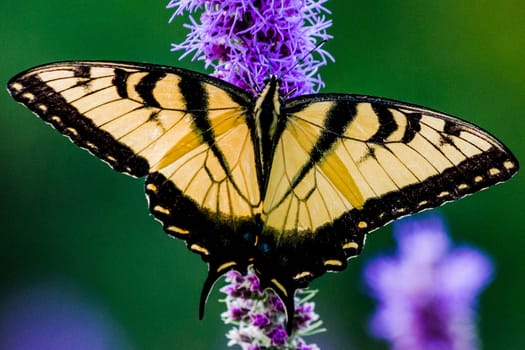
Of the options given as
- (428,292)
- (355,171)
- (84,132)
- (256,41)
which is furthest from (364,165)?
(84,132)

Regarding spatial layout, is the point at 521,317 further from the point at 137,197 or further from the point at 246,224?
the point at 246,224

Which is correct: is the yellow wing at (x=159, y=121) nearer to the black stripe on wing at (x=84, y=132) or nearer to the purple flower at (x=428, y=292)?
the black stripe on wing at (x=84, y=132)

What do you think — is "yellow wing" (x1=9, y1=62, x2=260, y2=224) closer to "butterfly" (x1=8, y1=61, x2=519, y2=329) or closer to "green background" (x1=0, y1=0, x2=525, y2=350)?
"butterfly" (x1=8, y1=61, x2=519, y2=329)

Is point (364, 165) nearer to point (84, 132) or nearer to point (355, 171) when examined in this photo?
point (355, 171)

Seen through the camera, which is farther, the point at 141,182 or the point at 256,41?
the point at 141,182

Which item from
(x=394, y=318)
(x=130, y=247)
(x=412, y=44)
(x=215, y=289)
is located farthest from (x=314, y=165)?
(x=412, y=44)

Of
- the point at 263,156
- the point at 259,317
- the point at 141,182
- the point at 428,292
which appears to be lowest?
the point at 259,317
